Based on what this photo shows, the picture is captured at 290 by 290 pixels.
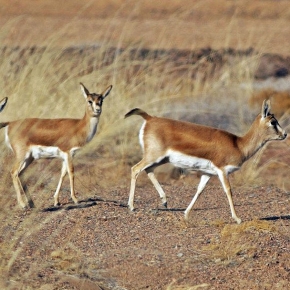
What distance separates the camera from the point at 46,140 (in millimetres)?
11086

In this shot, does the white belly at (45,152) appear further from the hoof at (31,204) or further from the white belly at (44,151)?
the hoof at (31,204)

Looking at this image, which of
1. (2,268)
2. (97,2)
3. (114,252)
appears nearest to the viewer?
(2,268)

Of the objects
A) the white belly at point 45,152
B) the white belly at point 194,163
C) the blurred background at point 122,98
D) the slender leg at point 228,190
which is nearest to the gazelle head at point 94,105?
the blurred background at point 122,98

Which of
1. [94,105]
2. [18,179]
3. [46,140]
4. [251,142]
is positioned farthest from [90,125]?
[251,142]

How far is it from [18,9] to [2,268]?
24022mm

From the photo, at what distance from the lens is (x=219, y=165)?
34.9ft

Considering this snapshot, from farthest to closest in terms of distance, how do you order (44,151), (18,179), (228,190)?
1. (44,151)
2. (18,179)
3. (228,190)

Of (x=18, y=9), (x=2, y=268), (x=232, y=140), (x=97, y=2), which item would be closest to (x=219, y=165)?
(x=232, y=140)

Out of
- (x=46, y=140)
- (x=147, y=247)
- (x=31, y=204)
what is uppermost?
(x=46, y=140)

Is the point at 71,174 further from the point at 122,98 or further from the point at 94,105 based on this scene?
the point at 122,98

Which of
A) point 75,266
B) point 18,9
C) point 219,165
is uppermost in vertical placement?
point 18,9

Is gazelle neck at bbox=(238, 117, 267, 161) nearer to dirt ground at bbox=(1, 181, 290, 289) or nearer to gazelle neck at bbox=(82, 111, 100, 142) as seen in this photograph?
dirt ground at bbox=(1, 181, 290, 289)

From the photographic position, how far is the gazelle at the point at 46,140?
10.8m

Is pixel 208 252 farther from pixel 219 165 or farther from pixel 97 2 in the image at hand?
pixel 97 2
